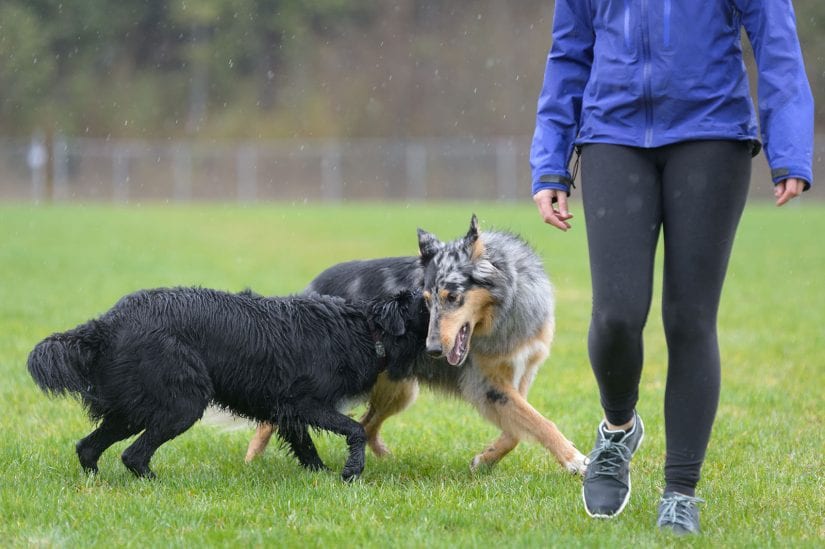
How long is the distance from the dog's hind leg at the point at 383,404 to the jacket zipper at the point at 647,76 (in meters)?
2.39

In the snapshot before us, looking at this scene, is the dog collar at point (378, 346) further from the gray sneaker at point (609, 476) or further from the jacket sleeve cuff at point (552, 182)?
the jacket sleeve cuff at point (552, 182)

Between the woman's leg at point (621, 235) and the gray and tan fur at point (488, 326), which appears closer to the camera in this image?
the woman's leg at point (621, 235)

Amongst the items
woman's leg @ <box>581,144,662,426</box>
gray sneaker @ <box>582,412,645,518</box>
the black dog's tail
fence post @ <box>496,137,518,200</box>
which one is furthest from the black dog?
fence post @ <box>496,137,518,200</box>

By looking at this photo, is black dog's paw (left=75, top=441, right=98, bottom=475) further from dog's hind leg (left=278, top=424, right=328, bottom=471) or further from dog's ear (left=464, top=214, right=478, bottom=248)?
dog's ear (left=464, top=214, right=478, bottom=248)

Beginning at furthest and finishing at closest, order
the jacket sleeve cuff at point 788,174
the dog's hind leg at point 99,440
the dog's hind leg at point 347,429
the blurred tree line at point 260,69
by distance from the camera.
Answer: the blurred tree line at point 260,69 → the dog's hind leg at point 347,429 → the dog's hind leg at point 99,440 → the jacket sleeve cuff at point 788,174

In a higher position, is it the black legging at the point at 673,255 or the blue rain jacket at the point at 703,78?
the blue rain jacket at the point at 703,78

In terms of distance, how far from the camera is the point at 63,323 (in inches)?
377

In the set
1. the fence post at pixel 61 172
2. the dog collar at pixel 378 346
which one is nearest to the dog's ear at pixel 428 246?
the dog collar at pixel 378 346

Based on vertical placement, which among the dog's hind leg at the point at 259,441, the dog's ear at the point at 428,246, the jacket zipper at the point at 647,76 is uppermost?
the jacket zipper at the point at 647,76

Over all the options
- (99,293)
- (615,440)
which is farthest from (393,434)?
(99,293)

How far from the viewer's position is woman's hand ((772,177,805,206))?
132 inches

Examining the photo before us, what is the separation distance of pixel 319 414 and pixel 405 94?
41.6m

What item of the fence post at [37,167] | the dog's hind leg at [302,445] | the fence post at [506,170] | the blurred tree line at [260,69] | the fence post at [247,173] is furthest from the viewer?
the blurred tree line at [260,69]

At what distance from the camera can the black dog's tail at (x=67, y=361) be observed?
14.1 ft
